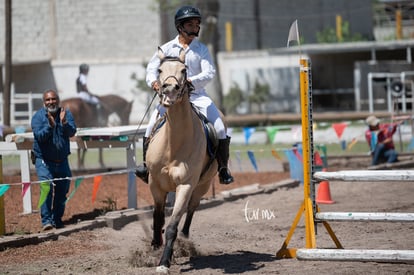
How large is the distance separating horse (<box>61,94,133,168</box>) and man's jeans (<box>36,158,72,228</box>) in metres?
8.75

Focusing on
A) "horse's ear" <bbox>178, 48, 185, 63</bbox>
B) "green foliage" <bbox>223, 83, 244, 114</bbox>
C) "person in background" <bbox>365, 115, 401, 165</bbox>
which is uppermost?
"green foliage" <bbox>223, 83, 244, 114</bbox>

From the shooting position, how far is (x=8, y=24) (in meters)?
21.4

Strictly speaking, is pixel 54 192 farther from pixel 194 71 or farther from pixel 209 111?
pixel 194 71

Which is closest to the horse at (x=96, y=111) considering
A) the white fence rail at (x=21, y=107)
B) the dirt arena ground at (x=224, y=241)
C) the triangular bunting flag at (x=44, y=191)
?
the white fence rail at (x=21, y=107)

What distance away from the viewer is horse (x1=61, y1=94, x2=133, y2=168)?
21906 mm

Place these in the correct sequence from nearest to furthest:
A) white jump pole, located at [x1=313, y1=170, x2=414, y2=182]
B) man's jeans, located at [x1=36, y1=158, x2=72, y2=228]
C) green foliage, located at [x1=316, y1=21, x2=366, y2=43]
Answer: white jump pole, located at [x1=313, y1=170, x2=414, y2=182]
man's jeans, located at [x1=36, y1=158, x2=72, y2=228]
green foliage, located at [x1=316, y1=21, x2=366, y2=43]

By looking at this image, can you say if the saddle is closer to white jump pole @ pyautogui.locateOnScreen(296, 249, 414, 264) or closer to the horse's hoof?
the horse's hoof

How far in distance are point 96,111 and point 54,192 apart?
1146 centimetres

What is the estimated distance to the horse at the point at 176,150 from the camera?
839 cm

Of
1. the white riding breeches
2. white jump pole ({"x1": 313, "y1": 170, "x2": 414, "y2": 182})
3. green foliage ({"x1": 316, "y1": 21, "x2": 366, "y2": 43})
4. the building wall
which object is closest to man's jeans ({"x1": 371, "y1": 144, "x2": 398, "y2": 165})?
the white riding breeches

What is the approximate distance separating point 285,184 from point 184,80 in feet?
27.0

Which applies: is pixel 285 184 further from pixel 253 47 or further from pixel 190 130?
pixel 253 47

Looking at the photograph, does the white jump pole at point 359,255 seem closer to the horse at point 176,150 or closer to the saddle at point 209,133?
the horse at point 176,150

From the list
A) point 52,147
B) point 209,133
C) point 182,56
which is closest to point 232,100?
point 52,147
